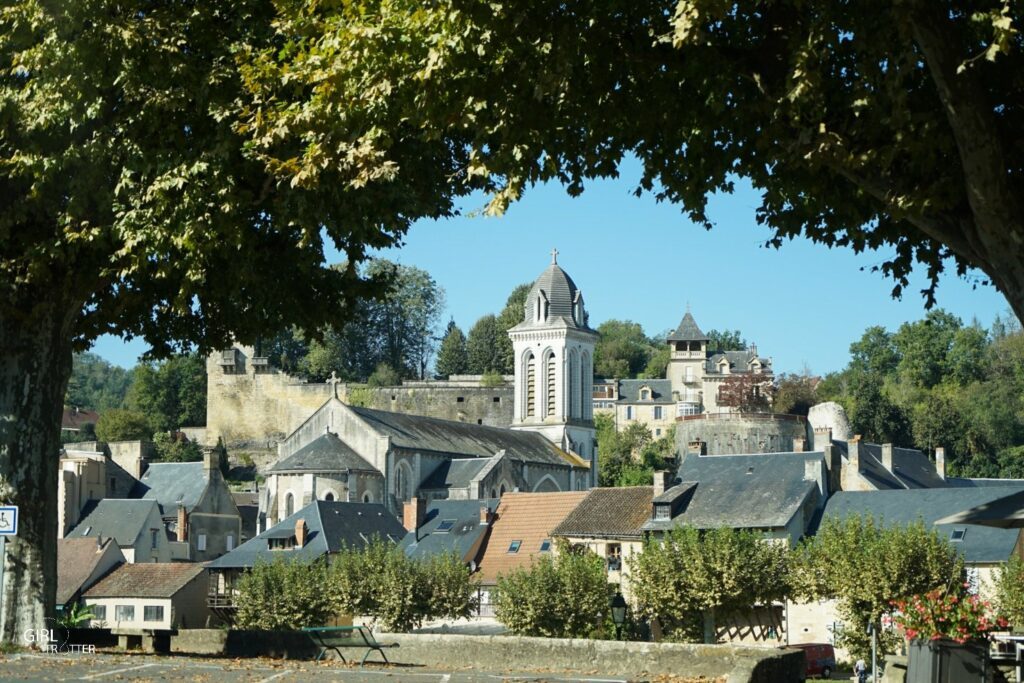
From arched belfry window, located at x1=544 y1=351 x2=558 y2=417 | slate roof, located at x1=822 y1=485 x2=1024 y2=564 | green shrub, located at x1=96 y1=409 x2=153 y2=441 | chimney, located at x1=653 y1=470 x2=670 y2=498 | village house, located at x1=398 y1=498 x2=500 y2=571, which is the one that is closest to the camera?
slate roof, located at x1=822 y1=485 x2=1024 y2=564

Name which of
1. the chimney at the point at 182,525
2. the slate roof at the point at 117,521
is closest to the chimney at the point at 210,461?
the chimney at the point at 182,525

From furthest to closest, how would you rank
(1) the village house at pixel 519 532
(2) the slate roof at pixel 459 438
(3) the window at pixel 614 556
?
(2) the slate roof at pixel 459 438 < (1) the village house at pixel 519 532 < (3) the window at pixel 614 556

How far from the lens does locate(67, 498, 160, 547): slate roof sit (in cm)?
7856

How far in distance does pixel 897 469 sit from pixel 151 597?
3607 centimetres

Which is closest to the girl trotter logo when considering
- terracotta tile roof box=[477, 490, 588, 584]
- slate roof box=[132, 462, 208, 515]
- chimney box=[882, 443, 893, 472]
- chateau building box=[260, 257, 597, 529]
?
terracotta tile roof box=[477, 490, 588, 584]

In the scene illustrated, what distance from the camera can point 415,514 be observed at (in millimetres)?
73875

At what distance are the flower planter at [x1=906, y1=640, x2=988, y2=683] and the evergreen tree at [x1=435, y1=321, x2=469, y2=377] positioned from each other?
131433 mm

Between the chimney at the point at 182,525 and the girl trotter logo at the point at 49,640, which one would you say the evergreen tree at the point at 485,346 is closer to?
the chimney at the point at 182,525

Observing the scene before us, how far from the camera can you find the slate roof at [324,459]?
87812 mm

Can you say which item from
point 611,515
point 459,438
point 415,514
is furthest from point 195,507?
point 611,515

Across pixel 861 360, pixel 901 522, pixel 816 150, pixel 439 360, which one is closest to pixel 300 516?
pixel 901 522

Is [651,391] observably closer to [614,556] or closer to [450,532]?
[450,532]

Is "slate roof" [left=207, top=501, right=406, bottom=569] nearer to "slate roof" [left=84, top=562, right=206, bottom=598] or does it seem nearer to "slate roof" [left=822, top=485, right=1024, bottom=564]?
"slate roof" [left=84, top=562, right=206, bottom=598]

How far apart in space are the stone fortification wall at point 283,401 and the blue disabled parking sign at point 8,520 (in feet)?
336
